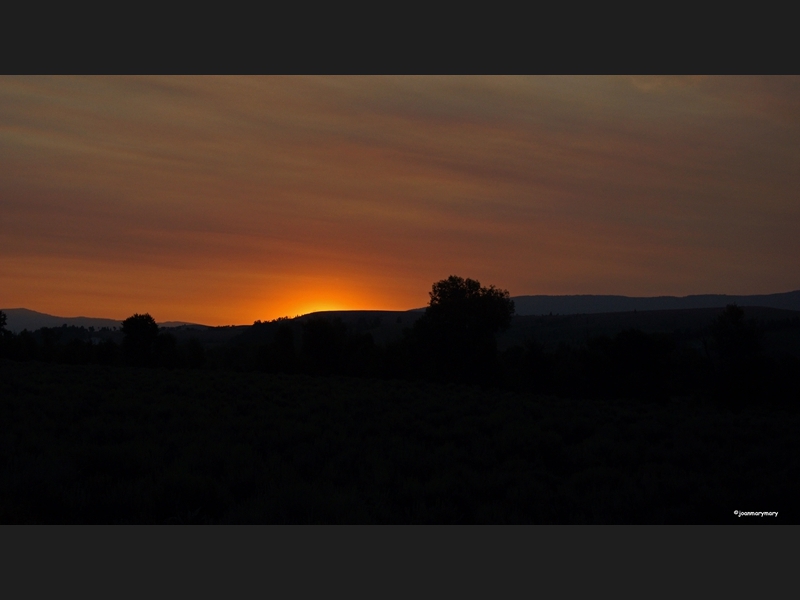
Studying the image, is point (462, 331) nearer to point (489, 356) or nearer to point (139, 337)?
point (489, 356)

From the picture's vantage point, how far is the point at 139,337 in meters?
56.8

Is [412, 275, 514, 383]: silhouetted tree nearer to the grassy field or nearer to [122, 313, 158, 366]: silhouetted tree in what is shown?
[122, 313, 158, 366]: silhouetted tree

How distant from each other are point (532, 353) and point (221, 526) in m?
46.2

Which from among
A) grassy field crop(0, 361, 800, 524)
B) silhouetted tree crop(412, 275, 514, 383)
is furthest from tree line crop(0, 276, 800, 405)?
grassy field crop(0, 361, 800, 524)

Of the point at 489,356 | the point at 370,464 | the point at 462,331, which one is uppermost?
the point at 462,331

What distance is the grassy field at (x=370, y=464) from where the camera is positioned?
7.50 meters

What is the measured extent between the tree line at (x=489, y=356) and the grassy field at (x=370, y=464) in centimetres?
2525

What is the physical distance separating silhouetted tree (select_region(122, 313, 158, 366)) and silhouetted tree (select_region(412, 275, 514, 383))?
24.2m

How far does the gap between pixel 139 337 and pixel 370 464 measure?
52.2 meters

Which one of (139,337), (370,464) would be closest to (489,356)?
(139,337)

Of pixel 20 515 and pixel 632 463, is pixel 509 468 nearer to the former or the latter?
pixel 632 463

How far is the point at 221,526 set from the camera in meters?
6.63

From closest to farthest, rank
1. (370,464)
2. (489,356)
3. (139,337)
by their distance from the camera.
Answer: (370,464) < (489,356) < (139,337)

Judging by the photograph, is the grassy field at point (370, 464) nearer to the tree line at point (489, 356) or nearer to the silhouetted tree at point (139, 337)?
the tree line at point (489, 356)
